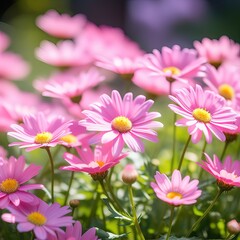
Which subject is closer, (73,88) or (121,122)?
(121,122)

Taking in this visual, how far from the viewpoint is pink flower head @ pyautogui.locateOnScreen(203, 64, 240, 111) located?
123 cm

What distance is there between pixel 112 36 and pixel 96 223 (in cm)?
105

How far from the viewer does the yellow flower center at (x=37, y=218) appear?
895mm

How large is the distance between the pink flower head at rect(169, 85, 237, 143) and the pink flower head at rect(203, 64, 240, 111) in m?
0.14

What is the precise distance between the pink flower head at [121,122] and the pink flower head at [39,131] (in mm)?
51

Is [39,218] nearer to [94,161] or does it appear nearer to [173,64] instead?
[94,161]

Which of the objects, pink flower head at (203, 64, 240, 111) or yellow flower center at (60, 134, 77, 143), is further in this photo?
pink flower head at (203, 64, 240, 111)

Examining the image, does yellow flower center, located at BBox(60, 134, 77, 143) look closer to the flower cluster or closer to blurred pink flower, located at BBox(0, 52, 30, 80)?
the flower cluster

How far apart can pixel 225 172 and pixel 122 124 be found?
0.63 ft

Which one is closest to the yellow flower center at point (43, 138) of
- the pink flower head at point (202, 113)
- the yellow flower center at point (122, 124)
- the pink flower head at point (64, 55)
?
the yellow flower center at point (122, 124)

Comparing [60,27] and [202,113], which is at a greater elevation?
[202,113]

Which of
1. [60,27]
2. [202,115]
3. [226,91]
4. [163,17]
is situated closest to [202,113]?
[202,115]

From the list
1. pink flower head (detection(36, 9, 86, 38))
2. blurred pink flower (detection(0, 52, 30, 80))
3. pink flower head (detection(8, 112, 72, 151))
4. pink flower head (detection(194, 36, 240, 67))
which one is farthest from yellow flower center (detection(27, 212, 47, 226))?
blurred pink flower (detection(0, 52, 30, 80))

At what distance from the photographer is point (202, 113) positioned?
40.7 inches
